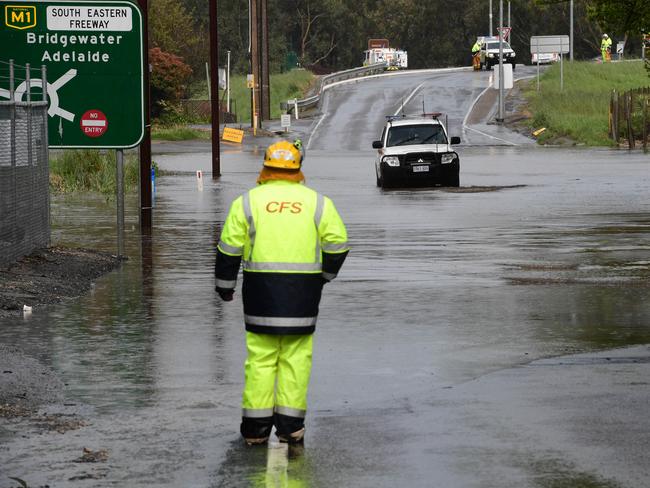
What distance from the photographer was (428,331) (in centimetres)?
1268

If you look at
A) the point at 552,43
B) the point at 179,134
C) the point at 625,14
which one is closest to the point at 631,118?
the point at 179,134

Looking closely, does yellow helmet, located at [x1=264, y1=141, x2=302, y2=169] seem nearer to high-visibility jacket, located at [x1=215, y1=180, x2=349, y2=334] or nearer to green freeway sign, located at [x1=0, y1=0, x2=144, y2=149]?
high-visibility jacket, located at [x1=215, y1=180, x2=349, y2=334]

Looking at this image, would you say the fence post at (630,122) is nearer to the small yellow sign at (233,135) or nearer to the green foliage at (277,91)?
the small yellow sign at (233,135)

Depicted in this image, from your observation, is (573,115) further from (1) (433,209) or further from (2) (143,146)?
(2) (143,146)

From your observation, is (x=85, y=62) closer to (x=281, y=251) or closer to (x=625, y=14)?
(x=281, y=251)

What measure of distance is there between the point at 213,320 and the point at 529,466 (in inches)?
242

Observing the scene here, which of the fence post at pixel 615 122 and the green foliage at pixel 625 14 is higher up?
the green foliage at pixel 625 14

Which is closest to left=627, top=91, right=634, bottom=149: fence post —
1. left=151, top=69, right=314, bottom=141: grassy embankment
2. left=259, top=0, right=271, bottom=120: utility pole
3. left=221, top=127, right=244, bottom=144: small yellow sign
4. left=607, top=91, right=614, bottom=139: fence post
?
left=607, top=91, right=614, bottom=139: fence post

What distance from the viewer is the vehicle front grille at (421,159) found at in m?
35.0

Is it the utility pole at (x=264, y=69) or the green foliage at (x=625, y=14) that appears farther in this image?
the utility pole at (x=264, y=69)

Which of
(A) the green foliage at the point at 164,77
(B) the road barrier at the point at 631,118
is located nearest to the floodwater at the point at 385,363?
(B) the road barrier at the point at 631,118

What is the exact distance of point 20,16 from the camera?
1953 cm

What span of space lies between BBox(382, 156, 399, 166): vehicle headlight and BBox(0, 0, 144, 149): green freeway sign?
15.7 m

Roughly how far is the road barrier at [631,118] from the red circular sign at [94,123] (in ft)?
121
